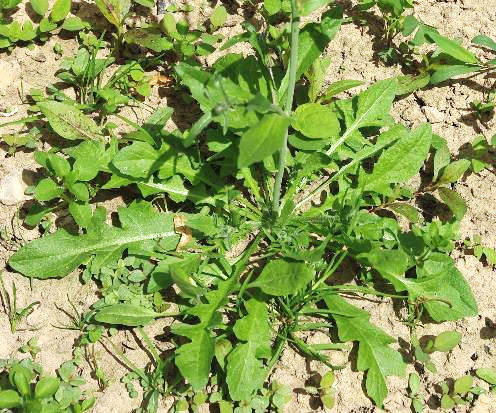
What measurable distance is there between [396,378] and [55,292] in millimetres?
1578

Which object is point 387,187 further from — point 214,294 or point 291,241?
point 214,294

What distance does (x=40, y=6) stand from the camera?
11.8 feet

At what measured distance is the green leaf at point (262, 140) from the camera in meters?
2.33

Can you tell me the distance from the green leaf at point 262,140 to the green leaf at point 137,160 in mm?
832

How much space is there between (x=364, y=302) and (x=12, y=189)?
1.76 m

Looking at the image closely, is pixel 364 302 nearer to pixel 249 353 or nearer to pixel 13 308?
pixel 249 353

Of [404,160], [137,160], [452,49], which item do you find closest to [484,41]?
[452,49]

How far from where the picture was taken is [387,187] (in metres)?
3.20

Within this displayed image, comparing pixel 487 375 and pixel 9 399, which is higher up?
pixel 9 399

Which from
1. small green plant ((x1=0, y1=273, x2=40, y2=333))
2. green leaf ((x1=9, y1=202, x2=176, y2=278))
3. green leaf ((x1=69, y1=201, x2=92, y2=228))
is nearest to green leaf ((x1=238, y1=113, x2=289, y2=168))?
green leaf ((x1=9, y1=202, x2=176, y2=278))

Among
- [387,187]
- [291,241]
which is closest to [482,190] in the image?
[387,187]

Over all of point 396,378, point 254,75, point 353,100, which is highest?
point 254,75

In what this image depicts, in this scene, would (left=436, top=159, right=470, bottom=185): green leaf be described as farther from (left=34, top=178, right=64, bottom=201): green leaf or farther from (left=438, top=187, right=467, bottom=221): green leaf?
(left=34, top=178, right=64, bottom=201): green leaf

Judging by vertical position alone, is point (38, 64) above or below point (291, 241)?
above
